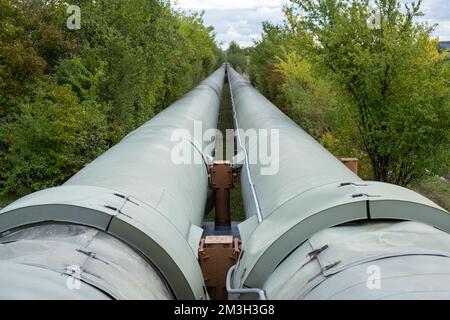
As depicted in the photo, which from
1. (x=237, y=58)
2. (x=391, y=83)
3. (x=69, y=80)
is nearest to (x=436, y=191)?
(x=391, y=83)

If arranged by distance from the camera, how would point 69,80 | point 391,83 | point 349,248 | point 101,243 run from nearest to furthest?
point 349,248
point 101,243
point 391,83
point 69,80

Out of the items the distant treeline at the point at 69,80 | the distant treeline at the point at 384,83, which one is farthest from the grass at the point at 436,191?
the distant treeline at the point at 69,80

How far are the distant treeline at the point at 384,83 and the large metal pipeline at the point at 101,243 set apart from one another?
16.9ft

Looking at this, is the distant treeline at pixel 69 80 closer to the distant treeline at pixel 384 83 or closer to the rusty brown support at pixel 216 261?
the distant treeline at pixel 384 83

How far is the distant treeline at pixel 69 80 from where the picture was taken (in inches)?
394

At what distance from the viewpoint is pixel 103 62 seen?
12734mm

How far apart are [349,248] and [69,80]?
10937mm

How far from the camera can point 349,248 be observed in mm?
2578

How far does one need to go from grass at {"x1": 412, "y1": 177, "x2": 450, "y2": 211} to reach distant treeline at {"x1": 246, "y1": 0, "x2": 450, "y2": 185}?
2.52m

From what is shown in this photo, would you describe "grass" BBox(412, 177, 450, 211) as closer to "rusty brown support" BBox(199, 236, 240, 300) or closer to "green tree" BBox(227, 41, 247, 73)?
"rusty brown support" BBox(199, 236, 240, 300)

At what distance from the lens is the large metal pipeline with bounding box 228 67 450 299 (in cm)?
215

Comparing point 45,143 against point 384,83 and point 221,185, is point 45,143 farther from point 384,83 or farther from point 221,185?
point 384,83

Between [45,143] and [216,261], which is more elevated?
[45,143]

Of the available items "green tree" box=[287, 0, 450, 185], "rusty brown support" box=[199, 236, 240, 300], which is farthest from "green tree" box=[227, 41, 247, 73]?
"rusty brown support" box=[199, 236, 240, 300]
